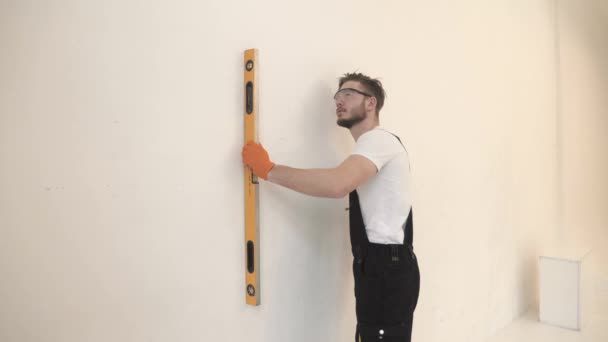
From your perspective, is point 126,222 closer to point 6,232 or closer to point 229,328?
point 6,232

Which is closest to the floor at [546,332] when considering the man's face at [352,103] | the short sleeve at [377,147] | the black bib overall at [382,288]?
the black bib overall at [382,288]

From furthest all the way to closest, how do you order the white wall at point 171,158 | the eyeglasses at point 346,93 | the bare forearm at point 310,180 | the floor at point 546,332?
the floor at point 546,332, the eyeglasses at point 346,93, the bare forearm at point 310,180, the white wall at point 171,158

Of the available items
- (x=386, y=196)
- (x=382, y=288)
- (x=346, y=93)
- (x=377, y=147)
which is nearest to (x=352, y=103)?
(x=346, y=93)

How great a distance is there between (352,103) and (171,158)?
741 millimetres

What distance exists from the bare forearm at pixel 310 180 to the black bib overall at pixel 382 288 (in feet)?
0.98

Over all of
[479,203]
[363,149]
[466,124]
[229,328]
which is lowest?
[229,328]

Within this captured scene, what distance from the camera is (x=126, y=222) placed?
4.04ft

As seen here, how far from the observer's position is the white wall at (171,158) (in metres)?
1.19

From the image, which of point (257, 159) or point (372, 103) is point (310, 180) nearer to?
point (257, 159)

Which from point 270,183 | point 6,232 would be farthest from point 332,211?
point 6,232

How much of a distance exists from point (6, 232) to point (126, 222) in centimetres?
35

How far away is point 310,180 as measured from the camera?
1381mm

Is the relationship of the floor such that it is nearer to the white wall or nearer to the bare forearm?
the white wall

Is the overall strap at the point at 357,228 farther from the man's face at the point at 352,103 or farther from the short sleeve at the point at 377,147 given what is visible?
the man's face at the point at 352,103
